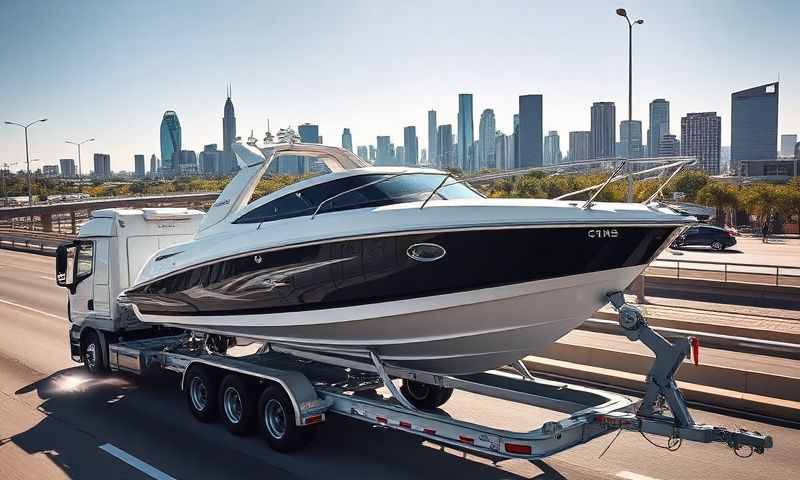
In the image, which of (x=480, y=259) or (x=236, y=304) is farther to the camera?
(x=236, y=304)

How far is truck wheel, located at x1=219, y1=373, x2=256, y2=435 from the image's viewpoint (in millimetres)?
8547

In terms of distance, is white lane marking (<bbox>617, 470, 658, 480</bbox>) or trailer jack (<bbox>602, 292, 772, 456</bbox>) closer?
trailer jack (<bbox>602, 292, 772, 456</bbox>)

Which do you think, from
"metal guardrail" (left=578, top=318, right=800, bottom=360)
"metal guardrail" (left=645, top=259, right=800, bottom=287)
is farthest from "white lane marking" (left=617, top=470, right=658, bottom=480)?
"metal guardrail" (left=645, top=259, right=800, bottom=287)

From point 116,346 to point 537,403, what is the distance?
22.9 feet

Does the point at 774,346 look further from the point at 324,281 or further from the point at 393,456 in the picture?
the point at 324,281

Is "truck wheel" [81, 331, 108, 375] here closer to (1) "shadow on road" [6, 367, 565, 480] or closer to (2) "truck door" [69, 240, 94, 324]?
(2) "truck door" [69, 240, 94, 324]

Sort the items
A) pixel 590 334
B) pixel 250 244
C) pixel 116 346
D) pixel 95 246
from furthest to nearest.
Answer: pixel 590 334 < pixel 95 246 < pixel 116 346 < pixel 250 244

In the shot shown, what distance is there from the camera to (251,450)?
823cm

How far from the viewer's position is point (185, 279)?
948cm

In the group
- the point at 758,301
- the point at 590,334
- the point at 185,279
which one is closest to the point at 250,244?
the point at 185,279

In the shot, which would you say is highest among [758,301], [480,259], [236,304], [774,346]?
[480,259]

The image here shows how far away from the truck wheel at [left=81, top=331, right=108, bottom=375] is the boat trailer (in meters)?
2.23

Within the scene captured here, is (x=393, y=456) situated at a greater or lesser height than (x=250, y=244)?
lesser

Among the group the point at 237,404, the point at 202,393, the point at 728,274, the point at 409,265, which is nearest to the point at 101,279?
the point at 202,393
